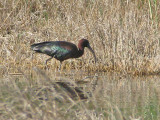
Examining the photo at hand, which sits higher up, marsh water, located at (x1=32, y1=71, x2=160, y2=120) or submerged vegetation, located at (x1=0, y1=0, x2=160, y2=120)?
submerged vegetation, located at (x1=0, y1=0, x2=160, y2=120)

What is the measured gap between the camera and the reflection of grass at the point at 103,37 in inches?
323

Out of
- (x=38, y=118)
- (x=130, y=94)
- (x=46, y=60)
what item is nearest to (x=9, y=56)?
(x=46, y=60)

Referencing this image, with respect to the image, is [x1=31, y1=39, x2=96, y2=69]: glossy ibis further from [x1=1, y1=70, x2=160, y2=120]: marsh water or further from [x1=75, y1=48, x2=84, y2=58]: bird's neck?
[x1=1, y1=70, x2=160, y2=120]: marsh water

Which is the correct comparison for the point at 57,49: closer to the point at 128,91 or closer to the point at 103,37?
the point at 103,37

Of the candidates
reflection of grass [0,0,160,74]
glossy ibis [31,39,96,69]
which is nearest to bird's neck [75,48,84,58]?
glossy ibis [31,39,96,69]

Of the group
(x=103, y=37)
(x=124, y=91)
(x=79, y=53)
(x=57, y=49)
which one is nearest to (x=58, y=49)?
(x=57, y=49)

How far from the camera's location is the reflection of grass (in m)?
8.21

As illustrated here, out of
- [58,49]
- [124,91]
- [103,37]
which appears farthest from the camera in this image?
[103,37]

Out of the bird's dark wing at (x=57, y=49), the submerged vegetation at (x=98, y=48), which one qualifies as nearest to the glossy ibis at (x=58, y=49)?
the bird's dark wing at (x=57, y=49)

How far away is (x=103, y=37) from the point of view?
8641 mm

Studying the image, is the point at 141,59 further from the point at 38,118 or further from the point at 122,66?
the point at 38,118

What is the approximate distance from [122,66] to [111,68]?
287mm

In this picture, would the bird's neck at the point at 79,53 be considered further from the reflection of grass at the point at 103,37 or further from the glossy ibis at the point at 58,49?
the reflection of grass at the point at 103,37

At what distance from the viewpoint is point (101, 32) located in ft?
28.3
